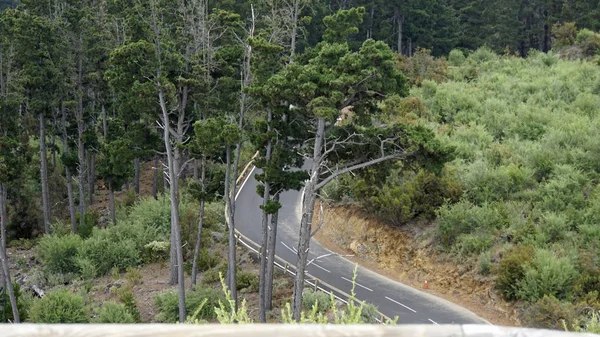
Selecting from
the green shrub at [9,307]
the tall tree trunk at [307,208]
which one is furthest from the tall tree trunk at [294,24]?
the green shrub at [9,307]

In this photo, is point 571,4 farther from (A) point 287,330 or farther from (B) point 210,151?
(A) point 287,330

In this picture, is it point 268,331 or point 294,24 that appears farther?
point 294,24

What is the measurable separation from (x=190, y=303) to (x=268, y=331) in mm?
18713

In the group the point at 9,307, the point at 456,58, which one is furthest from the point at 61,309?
the point at 456,58

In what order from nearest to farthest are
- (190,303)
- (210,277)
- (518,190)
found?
1. (190,303)
2. (210,277)
3. (518,190)

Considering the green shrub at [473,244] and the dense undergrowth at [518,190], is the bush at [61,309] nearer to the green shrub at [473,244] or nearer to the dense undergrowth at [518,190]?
the dense undergrowth at [518,190]

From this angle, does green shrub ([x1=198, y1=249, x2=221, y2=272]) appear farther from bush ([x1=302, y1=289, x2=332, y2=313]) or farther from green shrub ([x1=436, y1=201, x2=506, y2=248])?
green shrub ([x1=436, y1=201, x2=506, y2=248])

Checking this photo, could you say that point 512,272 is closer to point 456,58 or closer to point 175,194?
point 175,194

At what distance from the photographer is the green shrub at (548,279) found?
17875 millimetres

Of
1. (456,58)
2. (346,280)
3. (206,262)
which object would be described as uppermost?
(456,58)

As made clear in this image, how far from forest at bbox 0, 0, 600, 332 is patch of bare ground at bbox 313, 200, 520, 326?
0.40 meters

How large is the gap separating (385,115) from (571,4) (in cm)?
3064

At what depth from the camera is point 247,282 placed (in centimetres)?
2227

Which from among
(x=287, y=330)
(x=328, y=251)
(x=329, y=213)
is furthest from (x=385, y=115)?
(x=287, y=330)
